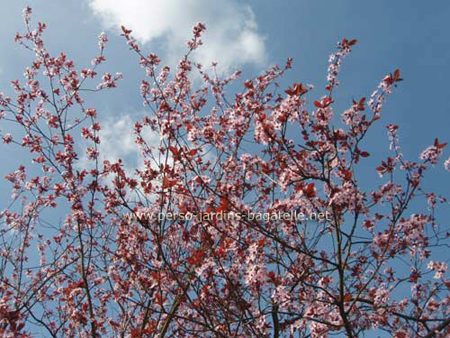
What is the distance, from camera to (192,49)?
7594 millimetres

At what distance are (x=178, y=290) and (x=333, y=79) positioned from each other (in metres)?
3.44

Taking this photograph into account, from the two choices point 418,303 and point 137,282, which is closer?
point 418,303

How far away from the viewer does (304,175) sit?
383 cm

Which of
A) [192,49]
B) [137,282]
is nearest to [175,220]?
[137,282]

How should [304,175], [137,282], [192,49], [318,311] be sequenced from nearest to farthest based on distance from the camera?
[304,175], [318,311], [137,282], [192,49]

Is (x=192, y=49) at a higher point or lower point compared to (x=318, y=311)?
higher

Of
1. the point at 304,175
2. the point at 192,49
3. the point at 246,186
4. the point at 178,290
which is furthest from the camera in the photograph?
the point at 192,49

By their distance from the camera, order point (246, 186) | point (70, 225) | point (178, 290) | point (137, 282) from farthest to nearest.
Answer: point (70, 225) < point (246, 186) < point (137, 282) < point (178, 290)

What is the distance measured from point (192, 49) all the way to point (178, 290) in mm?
4823

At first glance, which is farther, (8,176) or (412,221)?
(8,176)

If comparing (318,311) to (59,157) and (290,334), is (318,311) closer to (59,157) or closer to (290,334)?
(290,334)

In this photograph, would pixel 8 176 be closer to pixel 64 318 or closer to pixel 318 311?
pixel 64 318

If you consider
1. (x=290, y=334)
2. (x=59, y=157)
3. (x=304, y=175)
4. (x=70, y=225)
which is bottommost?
(x=290, y=334)

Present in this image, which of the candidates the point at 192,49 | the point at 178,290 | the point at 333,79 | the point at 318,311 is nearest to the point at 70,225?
the point at 178,290
